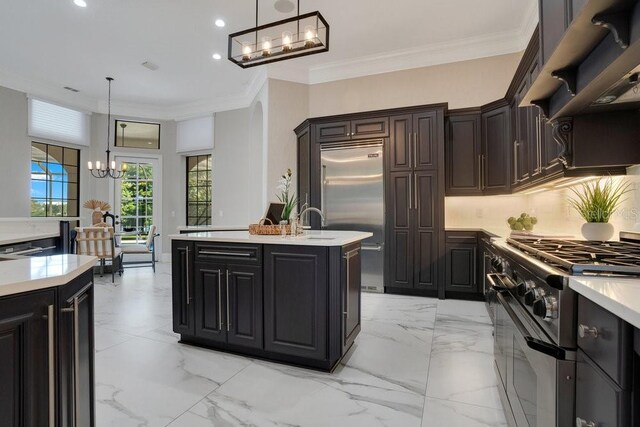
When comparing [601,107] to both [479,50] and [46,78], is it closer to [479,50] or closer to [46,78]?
[479,50]

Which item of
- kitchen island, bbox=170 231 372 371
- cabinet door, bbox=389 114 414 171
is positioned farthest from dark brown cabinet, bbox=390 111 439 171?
kitchen island, bbox=170 231 372 371

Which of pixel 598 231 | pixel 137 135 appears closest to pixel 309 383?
pixel 598 231

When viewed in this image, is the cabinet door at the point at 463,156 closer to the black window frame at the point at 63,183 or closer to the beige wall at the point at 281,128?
the beige wall at the point at 281,128

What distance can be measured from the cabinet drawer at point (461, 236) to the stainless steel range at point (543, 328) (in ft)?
8.07

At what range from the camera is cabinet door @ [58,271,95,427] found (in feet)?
3.61

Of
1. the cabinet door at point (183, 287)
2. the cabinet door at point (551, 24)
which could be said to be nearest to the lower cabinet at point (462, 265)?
the cabinet door at point (551, 24)

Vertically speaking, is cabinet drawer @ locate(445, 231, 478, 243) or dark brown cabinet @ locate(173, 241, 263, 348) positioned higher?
cabinet drawer @ locate(445, 231, 478, 243)

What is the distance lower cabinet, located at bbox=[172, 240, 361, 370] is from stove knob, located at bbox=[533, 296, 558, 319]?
127 centimetres

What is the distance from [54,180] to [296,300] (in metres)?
6.53

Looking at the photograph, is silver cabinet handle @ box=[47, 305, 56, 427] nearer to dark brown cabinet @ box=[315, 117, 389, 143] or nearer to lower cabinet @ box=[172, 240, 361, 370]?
lower cabinet @ box=[172, 240, 361, 370]

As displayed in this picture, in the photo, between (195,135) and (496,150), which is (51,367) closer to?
(496,150)

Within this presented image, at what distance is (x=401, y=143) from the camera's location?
14.3 ft

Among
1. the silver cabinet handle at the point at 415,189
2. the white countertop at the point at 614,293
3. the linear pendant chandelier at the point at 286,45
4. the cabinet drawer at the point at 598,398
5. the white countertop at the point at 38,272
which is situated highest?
the linear pendant chandelier at the point at 286,45

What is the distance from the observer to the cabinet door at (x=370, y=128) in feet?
14.5
